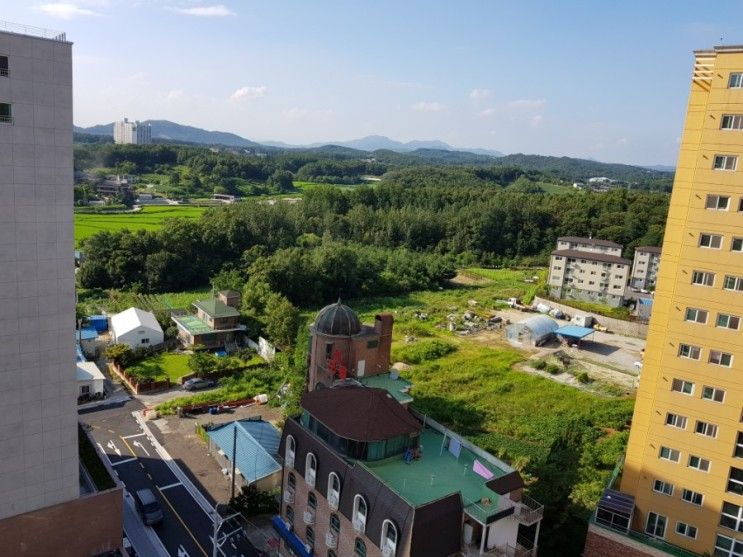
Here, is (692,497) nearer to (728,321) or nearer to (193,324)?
(728,321)

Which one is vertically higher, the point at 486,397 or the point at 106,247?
the point at 106,247

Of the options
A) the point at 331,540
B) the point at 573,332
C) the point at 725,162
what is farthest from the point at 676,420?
A: the point at 573,332

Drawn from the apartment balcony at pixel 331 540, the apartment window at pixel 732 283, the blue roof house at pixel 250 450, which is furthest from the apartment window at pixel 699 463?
the blue roof house at pixel 250 450

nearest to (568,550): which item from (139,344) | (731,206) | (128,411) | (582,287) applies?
(731,206)

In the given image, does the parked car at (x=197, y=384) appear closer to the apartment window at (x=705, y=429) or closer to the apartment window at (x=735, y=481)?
the apartment window at (x=705, y=429)

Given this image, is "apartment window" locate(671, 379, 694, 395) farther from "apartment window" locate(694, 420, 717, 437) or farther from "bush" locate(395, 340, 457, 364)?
"bush" locate(395, 340, 457, 364)

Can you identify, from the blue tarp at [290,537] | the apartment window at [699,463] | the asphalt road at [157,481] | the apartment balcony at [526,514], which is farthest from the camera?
the asphalt road at [157,481]

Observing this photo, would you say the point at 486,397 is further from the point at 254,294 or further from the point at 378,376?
the point at 254,294
